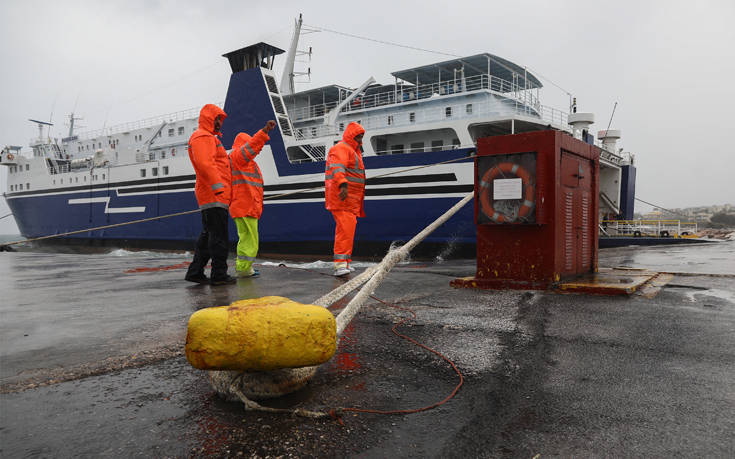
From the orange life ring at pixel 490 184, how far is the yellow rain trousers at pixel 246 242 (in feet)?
10.1

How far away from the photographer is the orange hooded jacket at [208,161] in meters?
4.95

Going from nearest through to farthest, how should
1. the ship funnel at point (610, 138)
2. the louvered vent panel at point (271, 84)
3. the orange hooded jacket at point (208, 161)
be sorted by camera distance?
the orange hooded jacket at point (208, 161) < the louvered vent panel at point (271, 84) < the ship funnel at point (610, 138)

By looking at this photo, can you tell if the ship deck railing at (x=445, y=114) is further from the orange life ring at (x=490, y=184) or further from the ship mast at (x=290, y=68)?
the orange life ring at (x=490, y=184)

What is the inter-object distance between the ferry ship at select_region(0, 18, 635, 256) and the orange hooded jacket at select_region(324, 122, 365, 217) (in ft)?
10.9

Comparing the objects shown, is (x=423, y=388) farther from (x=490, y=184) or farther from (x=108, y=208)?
(x=108, y=208)

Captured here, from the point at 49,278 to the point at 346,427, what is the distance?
6.42m

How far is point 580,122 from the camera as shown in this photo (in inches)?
482

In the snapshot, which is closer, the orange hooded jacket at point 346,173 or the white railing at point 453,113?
the orange hooded jacket at point 346,173

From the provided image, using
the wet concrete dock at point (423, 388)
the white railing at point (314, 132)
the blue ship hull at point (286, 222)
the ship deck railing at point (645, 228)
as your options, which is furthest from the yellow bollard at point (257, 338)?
the ship deck railing at point (645, 228)

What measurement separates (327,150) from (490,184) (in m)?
9.08

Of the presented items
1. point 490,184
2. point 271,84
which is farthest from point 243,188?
point 271,84

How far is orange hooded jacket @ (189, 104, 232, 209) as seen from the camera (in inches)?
195

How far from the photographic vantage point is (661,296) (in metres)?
3.84

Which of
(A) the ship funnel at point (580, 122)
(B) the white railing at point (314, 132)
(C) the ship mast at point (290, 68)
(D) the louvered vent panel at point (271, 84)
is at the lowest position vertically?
(A) the ship funnel at point (580, 122)
